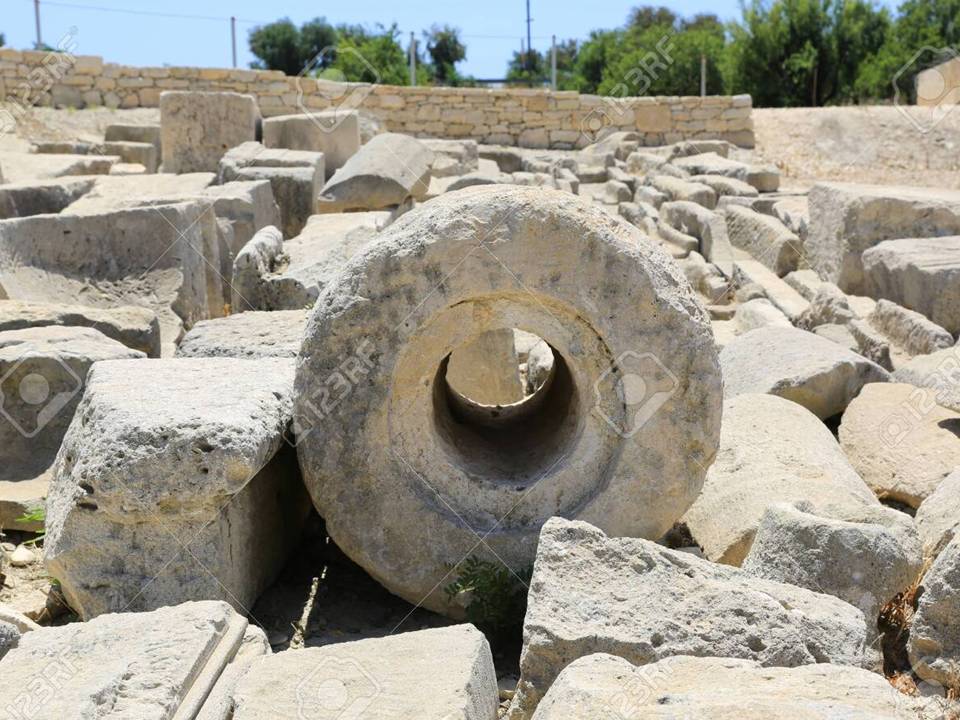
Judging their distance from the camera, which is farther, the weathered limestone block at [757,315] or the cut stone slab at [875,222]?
the cut stone slab at [875,222]

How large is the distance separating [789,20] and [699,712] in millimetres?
25602

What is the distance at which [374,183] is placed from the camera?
966 cm

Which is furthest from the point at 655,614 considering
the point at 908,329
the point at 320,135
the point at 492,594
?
the point at 320,135

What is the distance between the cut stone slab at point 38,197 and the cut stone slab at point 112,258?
1445 millimetres

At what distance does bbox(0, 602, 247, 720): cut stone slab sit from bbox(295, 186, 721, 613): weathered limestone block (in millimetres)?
768

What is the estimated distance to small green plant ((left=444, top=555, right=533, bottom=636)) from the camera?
11.4 feet

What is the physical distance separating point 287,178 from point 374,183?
0.74 meters

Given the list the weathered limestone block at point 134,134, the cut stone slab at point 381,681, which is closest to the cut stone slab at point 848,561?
the cut stone slab at point 381,681

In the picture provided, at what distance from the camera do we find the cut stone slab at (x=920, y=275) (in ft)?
23.2

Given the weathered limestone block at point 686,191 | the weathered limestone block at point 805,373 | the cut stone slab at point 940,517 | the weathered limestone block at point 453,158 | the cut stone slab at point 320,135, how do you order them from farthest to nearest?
the weathered limestone block at point 453,158 < the weathered limestone block at point 686,191 < the cut stone slab at point 320,135 < the weathered limestone block at point 805,373 < the cut stone slab at point 940,517

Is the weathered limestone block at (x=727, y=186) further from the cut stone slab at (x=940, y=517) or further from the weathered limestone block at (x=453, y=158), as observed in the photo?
the cut stone slab at (x=940, y=517)

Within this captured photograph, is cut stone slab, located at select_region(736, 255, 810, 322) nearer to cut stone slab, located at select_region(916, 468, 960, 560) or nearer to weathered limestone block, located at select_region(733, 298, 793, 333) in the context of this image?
weathered limestone block, located at select_region(733, 298, 793, 333)

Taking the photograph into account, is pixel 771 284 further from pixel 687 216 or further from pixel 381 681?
pixel 381 681

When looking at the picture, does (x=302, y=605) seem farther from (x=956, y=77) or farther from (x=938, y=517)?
(x=956, y=77)
